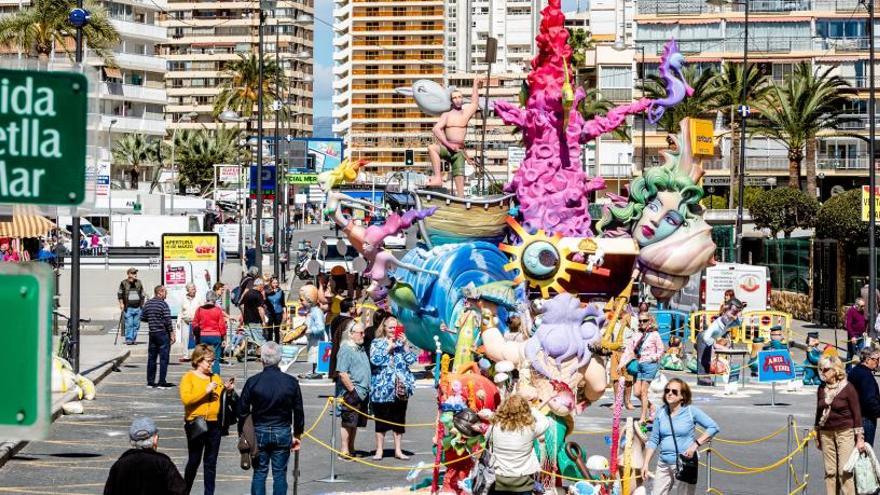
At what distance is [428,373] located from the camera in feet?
97.2

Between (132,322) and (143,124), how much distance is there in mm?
85923

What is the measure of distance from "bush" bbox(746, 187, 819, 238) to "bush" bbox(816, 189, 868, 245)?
Result: 14.6 meters

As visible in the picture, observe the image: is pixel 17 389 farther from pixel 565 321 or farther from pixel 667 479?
pixel 565 321

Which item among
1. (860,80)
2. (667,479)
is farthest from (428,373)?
(860,80)

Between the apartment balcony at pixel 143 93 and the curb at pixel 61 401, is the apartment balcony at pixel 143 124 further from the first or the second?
the curb at pixel 61 401

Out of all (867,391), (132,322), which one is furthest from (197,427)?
(132,322)

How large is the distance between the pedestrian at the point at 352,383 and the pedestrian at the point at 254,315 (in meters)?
11.3

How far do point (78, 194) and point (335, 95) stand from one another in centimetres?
17943

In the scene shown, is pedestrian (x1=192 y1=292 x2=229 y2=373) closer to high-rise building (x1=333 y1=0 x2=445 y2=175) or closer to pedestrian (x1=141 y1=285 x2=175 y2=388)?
pedestrian (x1=141 y1=285 x2=175 y2=388)

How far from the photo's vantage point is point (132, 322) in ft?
113

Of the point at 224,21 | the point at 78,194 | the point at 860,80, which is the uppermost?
the point at 224,21

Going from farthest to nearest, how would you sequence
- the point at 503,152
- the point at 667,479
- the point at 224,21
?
the point at 503,152
the point at 224,21
the point at 667,479

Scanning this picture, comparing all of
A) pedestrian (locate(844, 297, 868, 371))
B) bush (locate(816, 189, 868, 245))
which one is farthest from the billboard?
bush (locate(816, 189, 868, 245))

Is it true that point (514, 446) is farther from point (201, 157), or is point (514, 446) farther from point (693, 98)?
point (201, 157)
